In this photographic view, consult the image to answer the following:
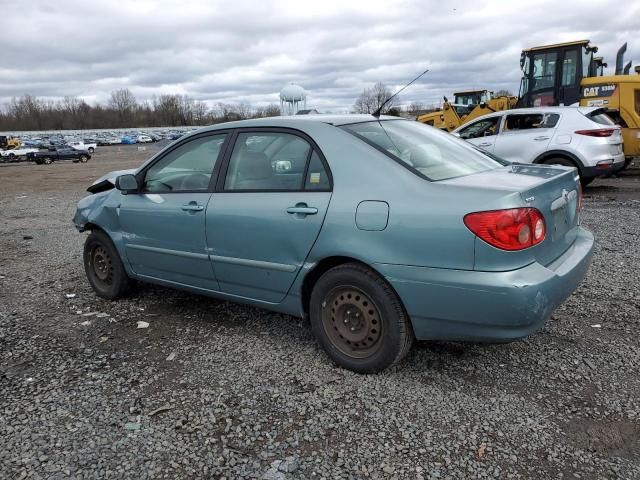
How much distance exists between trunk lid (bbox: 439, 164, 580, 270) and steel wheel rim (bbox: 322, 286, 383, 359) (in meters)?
0.75

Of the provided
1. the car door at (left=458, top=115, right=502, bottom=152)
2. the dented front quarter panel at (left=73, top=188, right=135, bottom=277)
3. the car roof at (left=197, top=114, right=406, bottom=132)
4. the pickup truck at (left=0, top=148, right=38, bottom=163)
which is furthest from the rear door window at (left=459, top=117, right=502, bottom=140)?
the pickup truck at (left=0, top=148, right=38, bottom=163)

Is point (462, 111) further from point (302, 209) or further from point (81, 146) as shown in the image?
point (81, 146)

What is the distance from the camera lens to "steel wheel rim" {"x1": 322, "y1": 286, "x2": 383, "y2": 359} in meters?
3.09

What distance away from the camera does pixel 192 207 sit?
3.82 metres

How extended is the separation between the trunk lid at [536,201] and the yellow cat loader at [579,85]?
10349mm

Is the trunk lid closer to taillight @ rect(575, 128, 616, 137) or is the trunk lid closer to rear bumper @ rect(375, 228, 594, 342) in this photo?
rear bumper @ rect(375, 228, 594, 342)

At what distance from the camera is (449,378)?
10.4 ft

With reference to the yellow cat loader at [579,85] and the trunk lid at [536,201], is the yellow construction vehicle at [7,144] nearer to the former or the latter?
the yellow cat loader at [579,85]

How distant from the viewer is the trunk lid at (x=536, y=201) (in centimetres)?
264

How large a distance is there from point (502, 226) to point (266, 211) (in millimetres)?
1512

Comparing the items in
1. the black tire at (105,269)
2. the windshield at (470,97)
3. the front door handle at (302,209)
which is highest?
the windshield at (470,97)

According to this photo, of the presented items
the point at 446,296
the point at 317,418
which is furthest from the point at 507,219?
the point at 317,418

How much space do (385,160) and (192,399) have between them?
1.85m

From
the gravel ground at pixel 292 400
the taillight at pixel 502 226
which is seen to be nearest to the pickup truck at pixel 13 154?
the gravel ground at pixel 292 400
